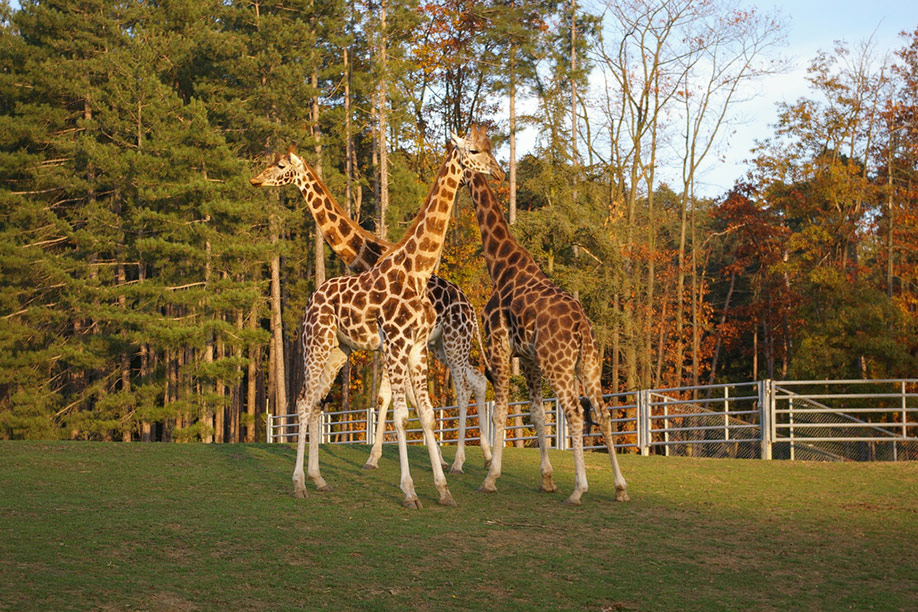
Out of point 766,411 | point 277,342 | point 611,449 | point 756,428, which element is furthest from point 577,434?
point 277,342

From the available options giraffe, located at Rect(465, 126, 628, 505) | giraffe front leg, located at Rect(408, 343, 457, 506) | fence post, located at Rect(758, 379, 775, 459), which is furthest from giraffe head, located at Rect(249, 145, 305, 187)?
fence post, located at Rect(758, 379, 775, 459)

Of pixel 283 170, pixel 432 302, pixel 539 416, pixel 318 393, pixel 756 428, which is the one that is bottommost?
pixel 756 428

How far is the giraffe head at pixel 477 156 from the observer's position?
32.9ft

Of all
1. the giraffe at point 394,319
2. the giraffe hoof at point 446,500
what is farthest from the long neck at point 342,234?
the giraffe hoof at point 446,500

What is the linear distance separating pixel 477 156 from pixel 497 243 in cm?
138

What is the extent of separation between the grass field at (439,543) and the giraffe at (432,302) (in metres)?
0.95

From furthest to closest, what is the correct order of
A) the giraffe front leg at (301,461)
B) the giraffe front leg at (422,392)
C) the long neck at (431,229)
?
the long neck at (431,229) < the giraffe front leg at (301,461) < the giraffe front leg at (422,392)

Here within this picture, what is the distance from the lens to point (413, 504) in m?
9.10

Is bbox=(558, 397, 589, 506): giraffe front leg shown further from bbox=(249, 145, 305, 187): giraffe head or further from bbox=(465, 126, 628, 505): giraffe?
bbox=(249, 145, 305, 187): giraffe head

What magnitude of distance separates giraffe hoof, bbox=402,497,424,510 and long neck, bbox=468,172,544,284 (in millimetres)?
2905

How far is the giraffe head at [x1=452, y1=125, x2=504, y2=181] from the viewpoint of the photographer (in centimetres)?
1002

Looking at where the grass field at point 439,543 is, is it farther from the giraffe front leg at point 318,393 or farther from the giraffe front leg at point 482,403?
the giraffe front leg at point 482,403

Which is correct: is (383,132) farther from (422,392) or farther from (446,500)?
(446,500)

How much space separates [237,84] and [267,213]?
20.5ft
